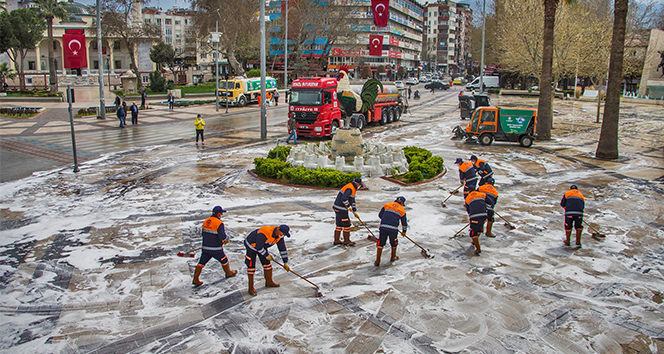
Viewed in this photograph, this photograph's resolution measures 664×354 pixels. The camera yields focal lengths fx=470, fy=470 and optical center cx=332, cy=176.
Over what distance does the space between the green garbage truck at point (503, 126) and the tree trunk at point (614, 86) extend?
135 inches

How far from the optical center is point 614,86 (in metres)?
20.4

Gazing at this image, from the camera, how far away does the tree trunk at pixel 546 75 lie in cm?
2425

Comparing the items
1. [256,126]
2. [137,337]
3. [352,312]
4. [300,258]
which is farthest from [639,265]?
[256,126]

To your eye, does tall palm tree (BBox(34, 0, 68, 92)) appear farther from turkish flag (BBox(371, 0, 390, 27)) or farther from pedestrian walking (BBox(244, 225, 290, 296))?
pedestrian walking (BBox(244, 225, 290, 296))

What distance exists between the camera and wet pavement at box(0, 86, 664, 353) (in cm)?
691

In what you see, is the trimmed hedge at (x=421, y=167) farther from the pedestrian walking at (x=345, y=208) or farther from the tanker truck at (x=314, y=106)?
the tanker truck at (x=314, y=106)

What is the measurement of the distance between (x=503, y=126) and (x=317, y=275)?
18.3 meters

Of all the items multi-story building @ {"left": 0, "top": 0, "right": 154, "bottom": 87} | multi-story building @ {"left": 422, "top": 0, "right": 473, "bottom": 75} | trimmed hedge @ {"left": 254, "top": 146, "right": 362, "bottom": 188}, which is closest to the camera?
trimmed hedge @ {"left": 254, "top": 146, "right": 362, "bottom": 188}

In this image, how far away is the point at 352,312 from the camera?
7582mm

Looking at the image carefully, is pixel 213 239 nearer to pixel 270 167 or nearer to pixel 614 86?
pixel 270 167

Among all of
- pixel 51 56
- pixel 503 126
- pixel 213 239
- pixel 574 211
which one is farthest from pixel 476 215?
pixel 51 56

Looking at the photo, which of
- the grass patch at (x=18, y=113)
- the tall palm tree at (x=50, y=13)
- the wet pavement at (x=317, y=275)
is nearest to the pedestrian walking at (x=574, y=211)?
the wet pavement at (x=317, y=275)

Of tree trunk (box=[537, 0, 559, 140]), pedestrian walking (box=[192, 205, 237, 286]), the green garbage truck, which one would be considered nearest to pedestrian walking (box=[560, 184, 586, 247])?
pedestrian walking (box=[192, 205, 237, 286])

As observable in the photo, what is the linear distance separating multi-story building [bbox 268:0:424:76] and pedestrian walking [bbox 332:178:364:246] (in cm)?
6163
